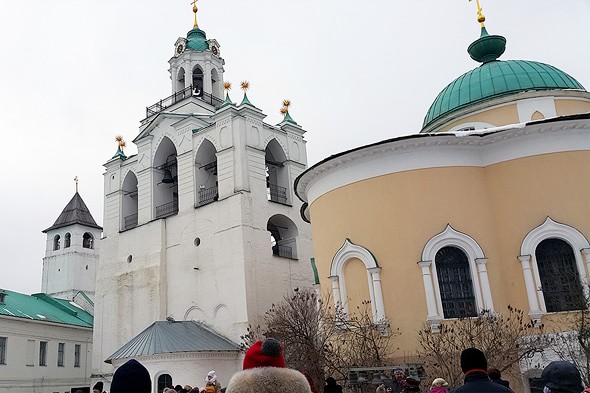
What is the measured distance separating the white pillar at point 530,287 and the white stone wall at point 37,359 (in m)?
28.0

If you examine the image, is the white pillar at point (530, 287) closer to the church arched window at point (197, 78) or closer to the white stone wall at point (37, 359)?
the church arched window at point (197, 78)

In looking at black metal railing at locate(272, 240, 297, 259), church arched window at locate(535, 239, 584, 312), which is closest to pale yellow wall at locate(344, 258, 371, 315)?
church arched window at locate(535, 239, 584, 312)

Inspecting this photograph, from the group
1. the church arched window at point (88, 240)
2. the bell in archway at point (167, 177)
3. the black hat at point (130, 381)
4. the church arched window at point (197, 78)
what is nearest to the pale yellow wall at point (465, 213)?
the black hat at point (130, 381)

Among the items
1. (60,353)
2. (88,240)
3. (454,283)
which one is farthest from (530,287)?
(88,240)

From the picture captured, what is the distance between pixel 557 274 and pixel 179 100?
80.5ft

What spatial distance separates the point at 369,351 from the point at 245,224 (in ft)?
45.5

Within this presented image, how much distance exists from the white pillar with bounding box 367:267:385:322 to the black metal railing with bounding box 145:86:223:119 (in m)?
21.0

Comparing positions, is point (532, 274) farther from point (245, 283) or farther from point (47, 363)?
point (47, 363)

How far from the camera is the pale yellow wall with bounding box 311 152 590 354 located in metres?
15.5

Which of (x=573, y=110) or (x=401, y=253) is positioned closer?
(x=401, y=253)

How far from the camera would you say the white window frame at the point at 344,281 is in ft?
52.6

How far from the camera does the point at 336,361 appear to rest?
16.1m

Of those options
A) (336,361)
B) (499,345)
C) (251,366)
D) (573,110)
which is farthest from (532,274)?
(251,366)

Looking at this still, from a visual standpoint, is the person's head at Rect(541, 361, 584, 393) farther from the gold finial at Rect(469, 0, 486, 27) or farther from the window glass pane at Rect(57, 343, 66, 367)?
the window glass pane at Rect(57, 343, 66, 367)
